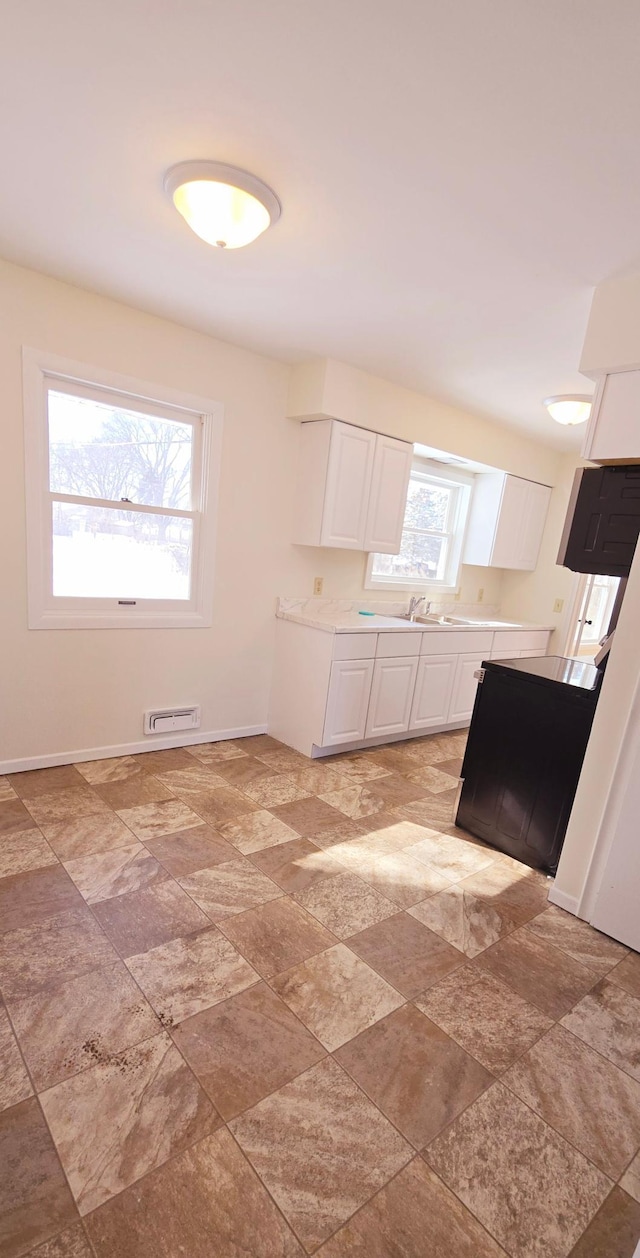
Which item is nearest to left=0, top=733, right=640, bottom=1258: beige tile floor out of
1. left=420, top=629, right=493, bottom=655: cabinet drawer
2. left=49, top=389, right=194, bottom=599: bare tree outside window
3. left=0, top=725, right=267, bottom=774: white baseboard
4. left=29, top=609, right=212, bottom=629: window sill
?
left=0, top=725, right=267, bottom=774: white baseboard

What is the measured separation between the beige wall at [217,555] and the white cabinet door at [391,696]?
76cm

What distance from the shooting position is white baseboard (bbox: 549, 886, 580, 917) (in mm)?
2164

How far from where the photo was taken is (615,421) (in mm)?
2031

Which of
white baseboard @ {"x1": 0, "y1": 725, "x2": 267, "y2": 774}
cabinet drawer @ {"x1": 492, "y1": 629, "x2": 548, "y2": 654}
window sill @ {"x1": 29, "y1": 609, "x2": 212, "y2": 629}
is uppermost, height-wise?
window sill @ {"x1": 29, "y1": 609, "x2": 212, "y2": 629}

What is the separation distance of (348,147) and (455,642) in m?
3.09

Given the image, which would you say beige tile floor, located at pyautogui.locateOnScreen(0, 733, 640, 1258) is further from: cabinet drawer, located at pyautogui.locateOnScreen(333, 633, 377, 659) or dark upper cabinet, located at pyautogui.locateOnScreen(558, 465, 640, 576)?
dark upper cabinet, located at pyautogui.locateOnScreen(558, 465, 640, 576)

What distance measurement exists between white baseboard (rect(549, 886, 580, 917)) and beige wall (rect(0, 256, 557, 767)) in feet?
7.13

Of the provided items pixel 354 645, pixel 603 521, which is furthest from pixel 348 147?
pixel 354 645

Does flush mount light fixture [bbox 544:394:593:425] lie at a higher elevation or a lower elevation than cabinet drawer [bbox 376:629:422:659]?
higher

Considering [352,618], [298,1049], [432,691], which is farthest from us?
[432,691]

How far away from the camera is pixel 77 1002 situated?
5.06ft

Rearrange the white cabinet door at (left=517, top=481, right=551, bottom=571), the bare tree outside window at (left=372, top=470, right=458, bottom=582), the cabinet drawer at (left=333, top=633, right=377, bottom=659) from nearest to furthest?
the cabinet drawer at (left=333, top=633, right=377, bottom=659) < the bare tree outside window at (left=372, top=470, right=458, bottom=582) < the white cabinet door at (left=517, top=481, right=551, bottom=571)

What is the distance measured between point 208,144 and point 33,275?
1.38 meters

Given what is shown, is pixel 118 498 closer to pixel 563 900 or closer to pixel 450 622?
pixel 450 622
